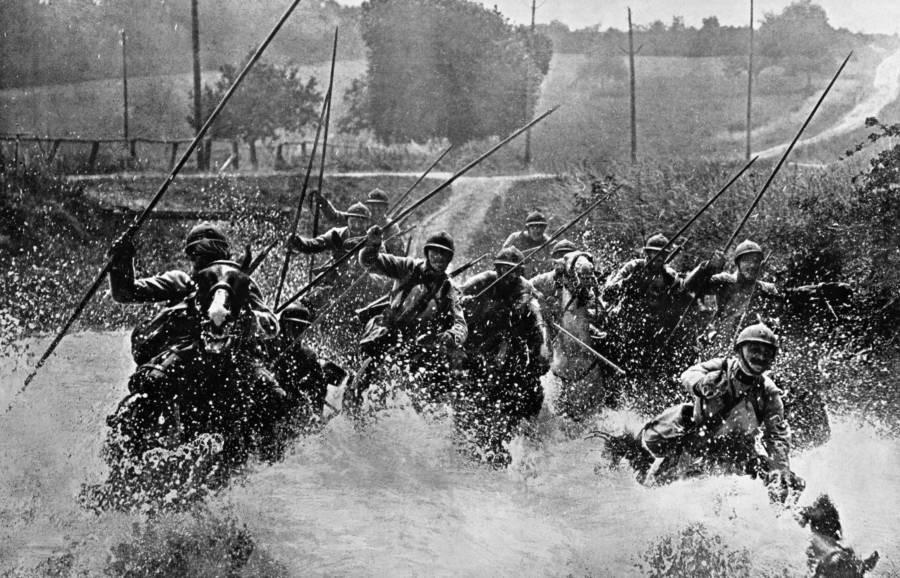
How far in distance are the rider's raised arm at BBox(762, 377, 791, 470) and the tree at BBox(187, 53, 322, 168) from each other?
19.5 ft

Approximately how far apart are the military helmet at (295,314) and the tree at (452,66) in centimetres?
338

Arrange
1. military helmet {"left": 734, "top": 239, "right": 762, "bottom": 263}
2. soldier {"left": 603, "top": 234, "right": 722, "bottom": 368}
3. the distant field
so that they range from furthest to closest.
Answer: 1. the distant field
2. soldier {"left": 603, "top": 234, "right": 722, "bottom": 368}
3. military helmet {"left": 734, "top": 239, "right": 762, "bottom": 263}

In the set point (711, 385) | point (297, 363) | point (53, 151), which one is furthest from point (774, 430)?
point (53, 151)

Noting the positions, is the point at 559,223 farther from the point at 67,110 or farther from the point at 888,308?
the point at 67,110

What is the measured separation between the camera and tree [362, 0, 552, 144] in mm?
11094

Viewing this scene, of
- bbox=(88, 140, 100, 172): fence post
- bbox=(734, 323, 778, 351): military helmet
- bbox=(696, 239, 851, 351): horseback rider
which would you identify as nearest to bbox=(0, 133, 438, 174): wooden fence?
bbox=(88, 140, 100, 172): fence post

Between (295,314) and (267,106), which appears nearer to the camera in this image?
(295,314)

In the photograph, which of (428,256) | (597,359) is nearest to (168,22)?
(428,256)

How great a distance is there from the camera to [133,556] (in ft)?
25.2

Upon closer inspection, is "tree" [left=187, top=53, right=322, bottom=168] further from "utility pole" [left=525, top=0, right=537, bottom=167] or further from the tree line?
"utility pole" [left=525, top=0, right=537, bottom=167]

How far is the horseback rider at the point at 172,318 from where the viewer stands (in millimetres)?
7527

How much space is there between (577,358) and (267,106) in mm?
4366

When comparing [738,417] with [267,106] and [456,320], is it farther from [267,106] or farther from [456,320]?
[267,106]

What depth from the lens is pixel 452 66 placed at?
11258 millimetres
